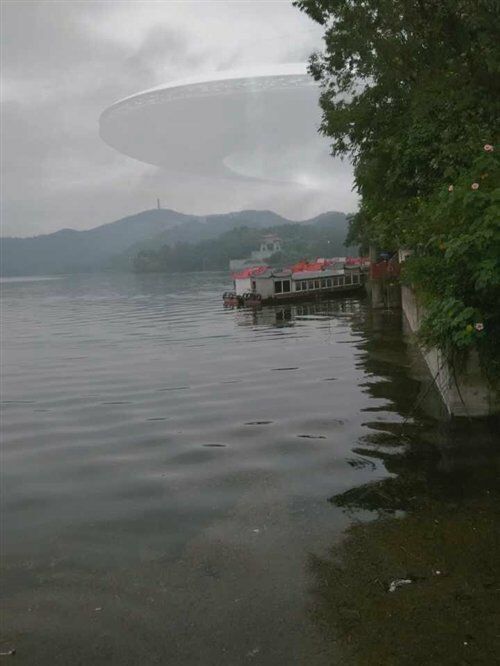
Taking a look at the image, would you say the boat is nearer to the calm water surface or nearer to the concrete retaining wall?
the calm water surface

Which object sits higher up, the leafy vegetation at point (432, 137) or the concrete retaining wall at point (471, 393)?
the leafy vegetation at point (432, 137)

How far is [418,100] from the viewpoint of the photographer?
555 inches

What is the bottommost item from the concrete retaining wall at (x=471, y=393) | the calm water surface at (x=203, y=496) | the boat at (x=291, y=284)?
the calm water surface at (x=203, y=496)

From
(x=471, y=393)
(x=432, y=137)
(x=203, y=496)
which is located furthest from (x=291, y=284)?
(x=203, y=496)

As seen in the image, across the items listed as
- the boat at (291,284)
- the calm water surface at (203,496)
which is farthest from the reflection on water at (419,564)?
the boat at (291,284)

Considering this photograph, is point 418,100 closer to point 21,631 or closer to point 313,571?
point 313,571

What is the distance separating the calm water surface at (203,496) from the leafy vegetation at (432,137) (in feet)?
7.77

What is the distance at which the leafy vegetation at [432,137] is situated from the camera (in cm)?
933

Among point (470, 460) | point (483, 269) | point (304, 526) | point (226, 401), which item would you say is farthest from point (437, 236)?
point (226, 401)

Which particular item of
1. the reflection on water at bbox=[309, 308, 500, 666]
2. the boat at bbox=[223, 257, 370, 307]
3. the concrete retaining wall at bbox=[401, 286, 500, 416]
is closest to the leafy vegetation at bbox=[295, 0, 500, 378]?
the concrete retaining wall at bbox=[401, 286, 500, 416]

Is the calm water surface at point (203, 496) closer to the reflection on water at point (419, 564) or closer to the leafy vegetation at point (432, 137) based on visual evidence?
the reflection on water at point (419, 564)

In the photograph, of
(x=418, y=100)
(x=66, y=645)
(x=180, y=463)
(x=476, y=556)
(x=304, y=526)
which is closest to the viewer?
(x=66, y=645)

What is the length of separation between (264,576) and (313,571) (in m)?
0.51

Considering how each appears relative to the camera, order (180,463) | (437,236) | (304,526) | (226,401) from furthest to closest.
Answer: (226,401), (180,463), (437,236), (304,526)
